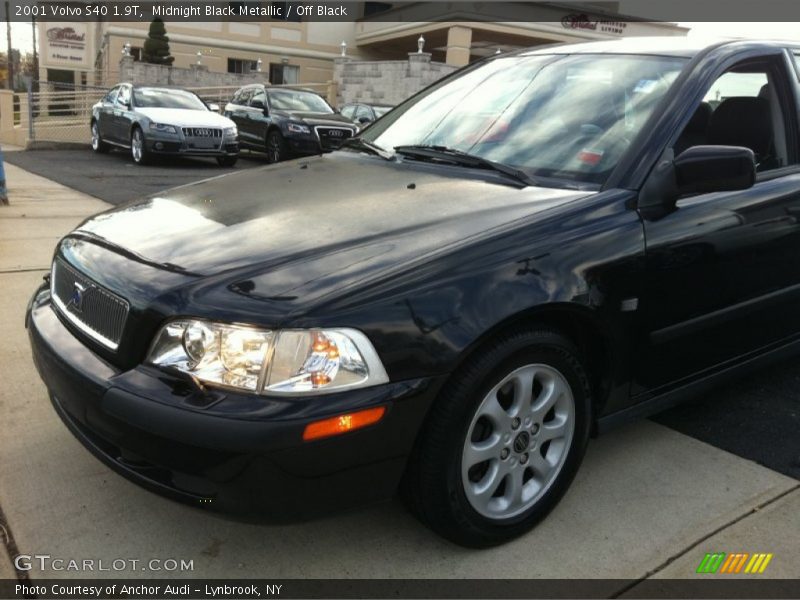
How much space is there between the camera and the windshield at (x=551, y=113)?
9.53 ft

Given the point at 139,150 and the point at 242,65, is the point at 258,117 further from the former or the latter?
the point at 242,65

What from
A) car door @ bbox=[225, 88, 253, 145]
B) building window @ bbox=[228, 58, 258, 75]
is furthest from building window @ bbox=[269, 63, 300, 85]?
car door @ bbox=[225, 88, 253, 145]

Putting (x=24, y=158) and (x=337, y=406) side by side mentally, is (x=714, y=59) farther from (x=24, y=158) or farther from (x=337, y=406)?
(x=24, y=158)

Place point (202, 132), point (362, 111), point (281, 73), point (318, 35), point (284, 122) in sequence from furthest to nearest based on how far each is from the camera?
1. point (318, 35)
2. point (281, 73)
3. point (362, 111)
4. point (284, 122)
5. point (202, 132)

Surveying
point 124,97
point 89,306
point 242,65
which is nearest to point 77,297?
point 89,306

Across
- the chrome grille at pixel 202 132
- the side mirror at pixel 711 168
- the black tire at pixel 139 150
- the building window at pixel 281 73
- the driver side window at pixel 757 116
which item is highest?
the building window at pixel 281 73

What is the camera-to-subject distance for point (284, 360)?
6.64ft

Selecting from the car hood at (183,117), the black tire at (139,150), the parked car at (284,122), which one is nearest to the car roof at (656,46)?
the parked car at (284,122)

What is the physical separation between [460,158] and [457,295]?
1126 millimetres

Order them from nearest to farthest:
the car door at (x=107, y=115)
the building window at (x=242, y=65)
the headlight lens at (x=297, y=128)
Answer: the headlight lens at (x=297, y=128) → the car door at (x=107, y=115) → the building window at (x=242, y=65)

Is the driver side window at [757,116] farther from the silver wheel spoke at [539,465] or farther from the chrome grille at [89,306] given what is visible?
the chrome grille at [89,306]

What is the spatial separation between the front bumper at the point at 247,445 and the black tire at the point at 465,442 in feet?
0.23

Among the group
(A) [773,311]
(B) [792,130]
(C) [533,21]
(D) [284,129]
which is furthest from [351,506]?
(C) [533,21]

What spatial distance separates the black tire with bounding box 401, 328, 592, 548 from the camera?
2188 millimetres
